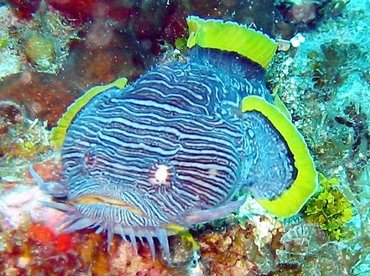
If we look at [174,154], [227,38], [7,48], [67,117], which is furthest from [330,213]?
[7,48]

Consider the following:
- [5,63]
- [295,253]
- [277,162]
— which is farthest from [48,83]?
[295,253]

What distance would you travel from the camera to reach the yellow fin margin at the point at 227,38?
4.60m

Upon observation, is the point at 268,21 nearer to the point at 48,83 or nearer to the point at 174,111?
the point at 48,83

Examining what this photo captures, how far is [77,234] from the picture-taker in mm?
3463

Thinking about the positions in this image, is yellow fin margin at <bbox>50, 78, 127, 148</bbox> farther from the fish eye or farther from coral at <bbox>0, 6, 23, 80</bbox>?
coral at <bbox>0, 6, 23, 80</bbox>

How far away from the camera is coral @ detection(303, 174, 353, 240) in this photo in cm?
509

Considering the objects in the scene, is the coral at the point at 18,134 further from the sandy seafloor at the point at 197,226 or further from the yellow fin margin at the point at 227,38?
the yellow fin margin at the point at 227,38

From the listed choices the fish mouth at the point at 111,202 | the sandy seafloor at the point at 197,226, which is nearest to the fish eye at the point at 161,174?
the fish mouth at the point at 111,202

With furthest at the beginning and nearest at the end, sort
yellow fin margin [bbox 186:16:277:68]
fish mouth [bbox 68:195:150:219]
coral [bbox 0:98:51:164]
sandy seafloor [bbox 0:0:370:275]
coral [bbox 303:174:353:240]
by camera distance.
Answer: coral [bbox 303:174:353:240] < yellow fin margin [bbox 186:16:277:68] < coral [bbox 0:98:51:164] < sandy seafloor [bbox 0:0:370:275] < fish mouth [bbox 68:195:150:219]

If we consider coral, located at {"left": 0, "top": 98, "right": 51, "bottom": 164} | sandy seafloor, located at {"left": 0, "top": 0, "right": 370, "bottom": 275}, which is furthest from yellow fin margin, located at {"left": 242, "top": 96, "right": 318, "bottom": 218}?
coral, located at {"left": 0, "top": 98, "right": 51, "bottom": 164}

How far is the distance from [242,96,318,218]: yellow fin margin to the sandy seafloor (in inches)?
29.3

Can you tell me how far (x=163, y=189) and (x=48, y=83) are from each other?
2608mm

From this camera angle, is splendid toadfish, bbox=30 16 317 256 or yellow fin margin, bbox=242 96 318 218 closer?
splendid toadfish, bbox=30 16 317 256

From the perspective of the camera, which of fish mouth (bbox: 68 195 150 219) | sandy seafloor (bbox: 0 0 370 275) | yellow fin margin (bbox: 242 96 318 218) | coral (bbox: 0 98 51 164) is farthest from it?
coral (bbox: 0 98 51 164)
